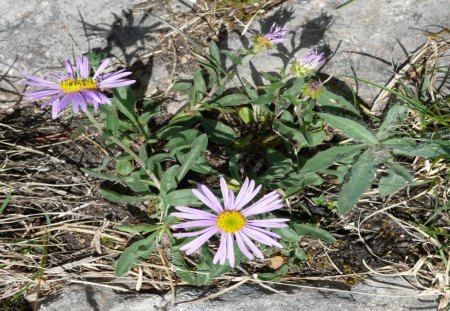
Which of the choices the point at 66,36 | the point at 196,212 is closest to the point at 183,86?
the point at 66,36

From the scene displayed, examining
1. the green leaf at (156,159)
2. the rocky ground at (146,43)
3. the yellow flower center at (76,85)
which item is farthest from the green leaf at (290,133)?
the yellow flower center at (76,85)

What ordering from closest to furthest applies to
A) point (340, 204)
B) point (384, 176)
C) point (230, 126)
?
1. point (340, 204)
2. point (384, 176)
3. point (230, 126)

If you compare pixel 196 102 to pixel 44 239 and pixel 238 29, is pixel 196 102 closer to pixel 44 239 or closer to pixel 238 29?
pixel 238 29

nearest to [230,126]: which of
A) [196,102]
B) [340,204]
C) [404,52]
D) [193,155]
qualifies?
[196,102]

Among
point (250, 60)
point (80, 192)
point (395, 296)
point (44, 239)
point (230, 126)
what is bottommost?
point (395, 296)

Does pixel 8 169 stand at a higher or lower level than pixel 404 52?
lower

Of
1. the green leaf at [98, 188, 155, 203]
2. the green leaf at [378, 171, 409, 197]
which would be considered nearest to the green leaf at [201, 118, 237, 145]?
the green leaf at [98, 188, 155, 203]

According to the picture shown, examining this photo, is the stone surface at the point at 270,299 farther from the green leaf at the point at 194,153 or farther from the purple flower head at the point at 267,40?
the purple flower head at the point at 267,40

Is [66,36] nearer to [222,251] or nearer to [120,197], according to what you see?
[120,197]
